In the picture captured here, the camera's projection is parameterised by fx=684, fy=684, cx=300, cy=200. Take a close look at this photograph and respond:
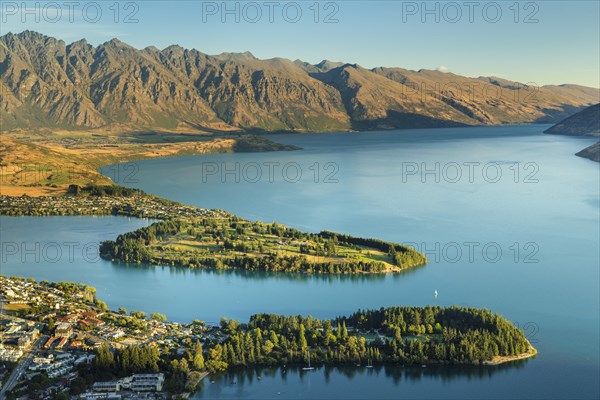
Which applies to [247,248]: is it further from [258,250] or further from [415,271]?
[415,271]

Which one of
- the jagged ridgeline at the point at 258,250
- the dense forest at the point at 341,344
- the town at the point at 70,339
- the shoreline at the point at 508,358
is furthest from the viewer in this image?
the jagged ridgeline at the point at 258,250

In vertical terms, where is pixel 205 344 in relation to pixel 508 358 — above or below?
above

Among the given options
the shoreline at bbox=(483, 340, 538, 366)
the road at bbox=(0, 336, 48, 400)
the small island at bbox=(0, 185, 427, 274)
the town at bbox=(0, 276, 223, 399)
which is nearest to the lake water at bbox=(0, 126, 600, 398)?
the shoreline at bbox=(483, 340, 538, 366)

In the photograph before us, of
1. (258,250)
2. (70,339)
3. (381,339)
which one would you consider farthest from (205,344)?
(258,250)

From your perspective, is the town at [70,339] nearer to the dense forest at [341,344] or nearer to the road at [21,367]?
the road at [21,367]

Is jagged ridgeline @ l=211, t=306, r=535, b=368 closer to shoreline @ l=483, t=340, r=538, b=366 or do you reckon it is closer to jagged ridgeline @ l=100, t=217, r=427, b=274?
shoreline @ l=483, t=340, r=538, b=366

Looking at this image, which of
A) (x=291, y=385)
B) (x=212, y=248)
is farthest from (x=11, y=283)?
(x=291, y=385)

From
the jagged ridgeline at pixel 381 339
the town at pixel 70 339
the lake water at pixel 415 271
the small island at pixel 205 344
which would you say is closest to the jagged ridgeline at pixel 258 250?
the lake water at pixel 415 271

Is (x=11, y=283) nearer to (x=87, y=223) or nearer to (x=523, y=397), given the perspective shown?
(x=87, y=223)
